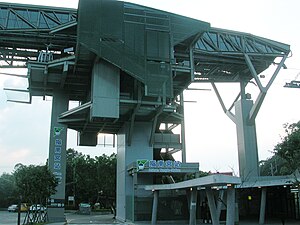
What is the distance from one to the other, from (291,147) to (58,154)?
28260 millimetres

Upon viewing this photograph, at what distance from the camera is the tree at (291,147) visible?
90.5 ft

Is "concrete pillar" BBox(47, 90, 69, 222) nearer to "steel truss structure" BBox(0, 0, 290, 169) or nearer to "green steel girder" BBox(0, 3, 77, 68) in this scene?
"steel truss structure" BBox(0, 0, 290, 169)

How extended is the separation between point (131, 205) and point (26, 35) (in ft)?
76.7

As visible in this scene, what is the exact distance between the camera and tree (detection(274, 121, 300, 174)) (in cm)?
2759

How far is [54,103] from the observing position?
46781 millimetres

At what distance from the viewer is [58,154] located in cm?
4491

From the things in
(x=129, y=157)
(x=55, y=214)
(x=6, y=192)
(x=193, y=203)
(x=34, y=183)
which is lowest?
(x=55, y=214)

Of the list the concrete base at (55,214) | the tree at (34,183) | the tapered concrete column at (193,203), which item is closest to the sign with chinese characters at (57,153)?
the concrete base at (55,214)

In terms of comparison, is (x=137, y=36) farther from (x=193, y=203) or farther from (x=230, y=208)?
(x=230, y=208)

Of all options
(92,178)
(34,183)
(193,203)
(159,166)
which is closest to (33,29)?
(34,183)

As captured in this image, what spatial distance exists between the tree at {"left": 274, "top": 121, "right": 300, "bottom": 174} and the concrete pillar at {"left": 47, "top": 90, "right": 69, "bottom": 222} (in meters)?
26.0

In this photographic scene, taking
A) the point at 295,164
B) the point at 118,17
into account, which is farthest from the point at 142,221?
the point at 118,17

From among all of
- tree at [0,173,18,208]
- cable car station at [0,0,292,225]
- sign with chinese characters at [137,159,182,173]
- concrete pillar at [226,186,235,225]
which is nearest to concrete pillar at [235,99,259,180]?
cable car station at [0,0,292,225]

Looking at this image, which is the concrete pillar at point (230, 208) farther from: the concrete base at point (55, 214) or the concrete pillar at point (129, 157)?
the concrete base at point (55, 214)
